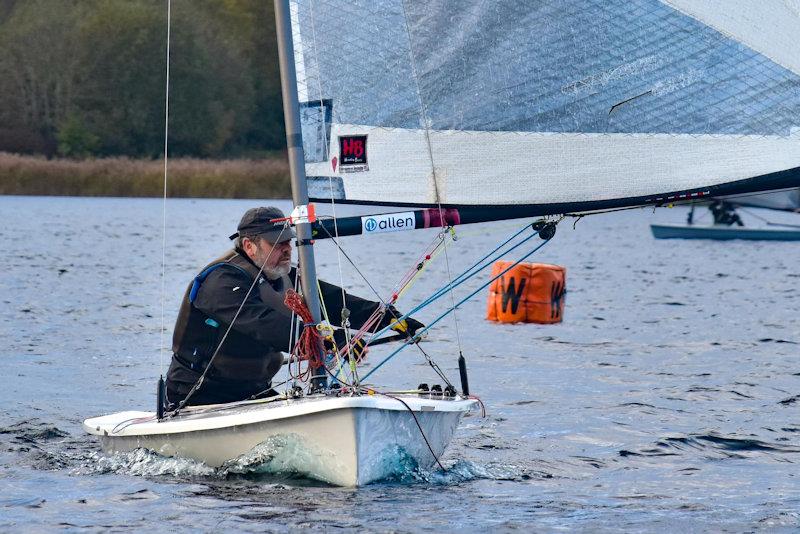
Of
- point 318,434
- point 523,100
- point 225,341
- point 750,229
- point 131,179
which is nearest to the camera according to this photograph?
point 318,434

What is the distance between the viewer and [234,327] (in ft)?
29.2

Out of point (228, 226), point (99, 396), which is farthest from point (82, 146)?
point (99, 396)

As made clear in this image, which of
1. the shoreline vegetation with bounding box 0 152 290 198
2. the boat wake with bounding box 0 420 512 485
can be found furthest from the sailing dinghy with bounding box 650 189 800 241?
the boat wake with bounding box 0 420 512 485

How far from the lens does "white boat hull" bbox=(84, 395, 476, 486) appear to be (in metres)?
8.28

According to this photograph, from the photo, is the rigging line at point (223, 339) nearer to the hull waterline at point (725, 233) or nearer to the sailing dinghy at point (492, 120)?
the sailing dinghy at point (492, 120)

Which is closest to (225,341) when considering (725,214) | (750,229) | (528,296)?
(528,296)

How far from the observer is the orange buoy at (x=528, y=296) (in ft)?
65.1

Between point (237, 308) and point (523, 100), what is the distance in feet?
7.04

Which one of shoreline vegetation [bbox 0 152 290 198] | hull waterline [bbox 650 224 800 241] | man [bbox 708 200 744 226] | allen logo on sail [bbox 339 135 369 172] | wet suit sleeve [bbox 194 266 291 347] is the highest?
shoreline vegetation [bbox 0 152 290 198]

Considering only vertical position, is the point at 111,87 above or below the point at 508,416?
above

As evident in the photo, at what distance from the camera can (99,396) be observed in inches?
536

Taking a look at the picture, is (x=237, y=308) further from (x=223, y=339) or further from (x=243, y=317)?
(x=223, y=339)

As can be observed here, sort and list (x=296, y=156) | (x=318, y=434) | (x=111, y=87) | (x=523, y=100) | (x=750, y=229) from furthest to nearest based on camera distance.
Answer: (x=111, y=87) < (x=750, y=229) < (x=523, y=100) < (x=296, y=156) < (x=318, y=434)

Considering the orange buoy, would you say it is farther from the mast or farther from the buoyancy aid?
the mast
